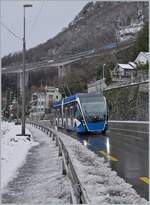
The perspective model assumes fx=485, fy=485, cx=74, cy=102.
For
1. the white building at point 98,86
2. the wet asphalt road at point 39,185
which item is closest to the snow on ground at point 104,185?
the wet asphalt road at point 39,185

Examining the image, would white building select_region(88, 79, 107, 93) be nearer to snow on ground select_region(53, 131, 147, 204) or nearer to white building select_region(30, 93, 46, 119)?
white building select_region(30, 93, 46, 119)

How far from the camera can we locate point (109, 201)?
Result: 940cm

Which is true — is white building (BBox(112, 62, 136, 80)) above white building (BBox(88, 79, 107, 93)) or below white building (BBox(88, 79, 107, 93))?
above

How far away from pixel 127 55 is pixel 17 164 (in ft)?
364

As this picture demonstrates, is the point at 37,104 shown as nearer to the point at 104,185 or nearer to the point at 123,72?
the point at 123,72

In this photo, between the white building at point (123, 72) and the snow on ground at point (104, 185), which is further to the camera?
the white building at point (123, 72)

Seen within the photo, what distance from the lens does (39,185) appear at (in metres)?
12.9

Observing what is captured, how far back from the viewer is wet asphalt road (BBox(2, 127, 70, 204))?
10.9 metres

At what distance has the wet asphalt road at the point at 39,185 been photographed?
10906 mm

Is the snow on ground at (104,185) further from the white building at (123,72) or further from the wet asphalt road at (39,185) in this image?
the white building at (123,72)

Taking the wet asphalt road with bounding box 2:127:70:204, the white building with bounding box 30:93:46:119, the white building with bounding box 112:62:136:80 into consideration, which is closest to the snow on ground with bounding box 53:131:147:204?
the wet asphalt road with bounding box 2:127:70:204

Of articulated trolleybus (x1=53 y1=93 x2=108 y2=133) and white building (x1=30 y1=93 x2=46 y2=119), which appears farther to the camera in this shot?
white building (x1=30 y1=93 x2=46 y2=119)

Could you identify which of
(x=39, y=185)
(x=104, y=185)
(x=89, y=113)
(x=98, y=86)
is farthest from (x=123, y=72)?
(x=104, y=185)

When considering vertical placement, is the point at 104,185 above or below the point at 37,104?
below
